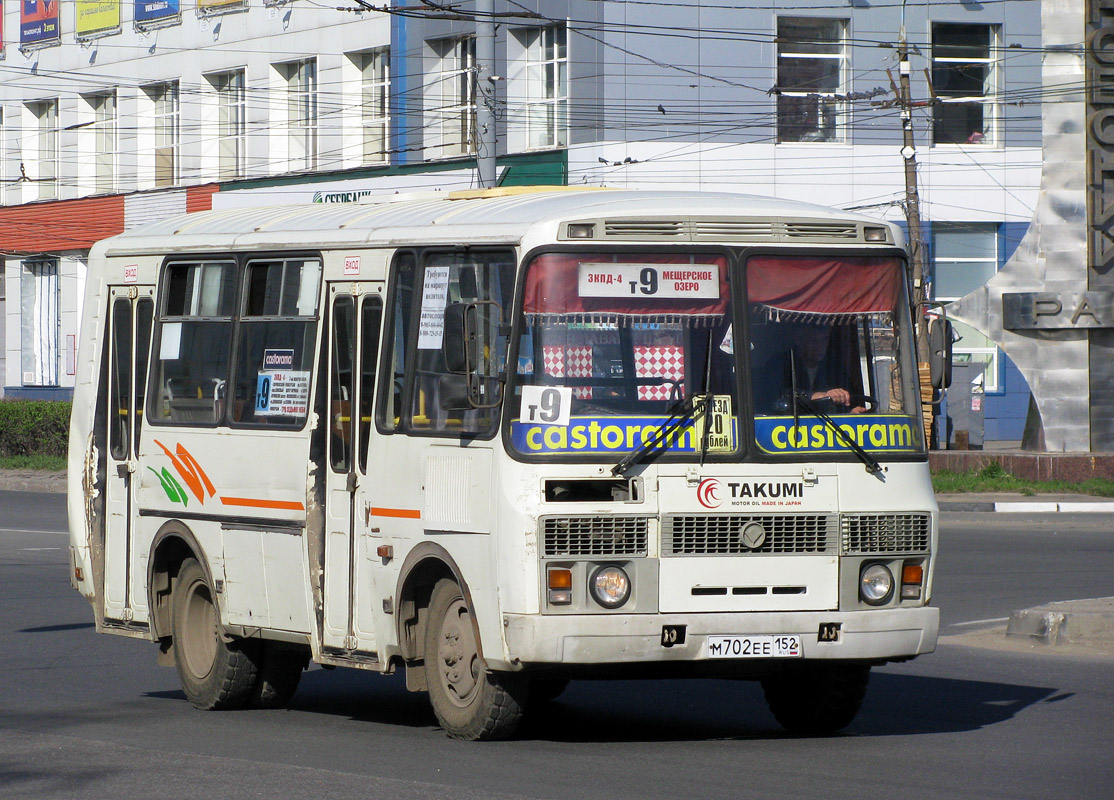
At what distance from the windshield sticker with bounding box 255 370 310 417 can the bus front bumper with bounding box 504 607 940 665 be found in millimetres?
2117

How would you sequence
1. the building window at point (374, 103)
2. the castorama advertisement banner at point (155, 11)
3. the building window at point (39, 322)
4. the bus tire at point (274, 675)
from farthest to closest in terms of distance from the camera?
1. the building window at point (39, 322)
2. the castorama advertisement banner at point (155, 11)
3. the building window at point (374, 103)
4. the bus tire at point (274, 675)

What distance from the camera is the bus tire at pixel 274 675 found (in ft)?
34.2

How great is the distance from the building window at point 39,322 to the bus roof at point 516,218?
40.9 m

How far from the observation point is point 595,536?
8305 millimetres

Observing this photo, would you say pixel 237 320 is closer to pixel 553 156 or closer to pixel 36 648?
pixel 36 648

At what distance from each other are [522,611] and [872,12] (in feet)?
105

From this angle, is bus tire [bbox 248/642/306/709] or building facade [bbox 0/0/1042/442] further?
building facade [bbox 0/0/1042/442]

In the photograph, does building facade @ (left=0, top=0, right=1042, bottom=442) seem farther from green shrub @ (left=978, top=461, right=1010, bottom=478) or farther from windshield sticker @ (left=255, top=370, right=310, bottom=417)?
windshield sticker @ (left=255, top=370, right=310, bottom=417)

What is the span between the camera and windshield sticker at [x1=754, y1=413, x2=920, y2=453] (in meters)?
8.62

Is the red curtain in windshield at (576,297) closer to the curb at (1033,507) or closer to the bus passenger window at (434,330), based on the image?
the bus passenger window at (434,330)

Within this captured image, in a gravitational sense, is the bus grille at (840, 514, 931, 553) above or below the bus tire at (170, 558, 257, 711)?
above

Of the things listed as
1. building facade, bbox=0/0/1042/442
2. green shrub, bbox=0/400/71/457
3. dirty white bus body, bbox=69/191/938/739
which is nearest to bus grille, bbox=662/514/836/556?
dirty white bus body, bbox=69/191/938/739

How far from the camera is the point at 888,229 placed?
9109mm

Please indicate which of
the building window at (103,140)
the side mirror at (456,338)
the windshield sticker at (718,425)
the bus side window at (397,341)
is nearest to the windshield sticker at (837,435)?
the windshield sticker at (718,425)
